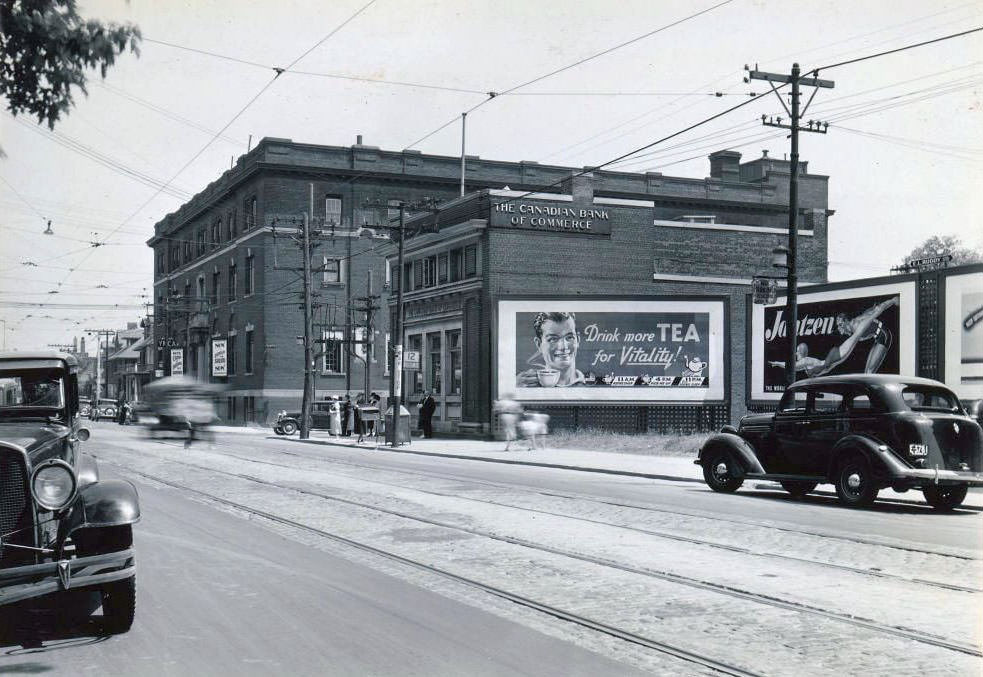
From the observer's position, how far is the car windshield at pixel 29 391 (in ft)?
27.9

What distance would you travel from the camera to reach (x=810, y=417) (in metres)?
16.8

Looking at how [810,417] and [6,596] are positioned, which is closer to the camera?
[6,596]

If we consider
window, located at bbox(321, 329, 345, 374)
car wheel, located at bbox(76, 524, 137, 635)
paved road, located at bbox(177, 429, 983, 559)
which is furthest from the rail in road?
window, located at bbox(321, 329, 345, 374)

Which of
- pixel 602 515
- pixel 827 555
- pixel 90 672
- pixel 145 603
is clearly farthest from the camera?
pixel 602 515

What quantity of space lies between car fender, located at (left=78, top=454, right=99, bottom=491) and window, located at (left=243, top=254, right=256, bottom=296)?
→ 185 ft

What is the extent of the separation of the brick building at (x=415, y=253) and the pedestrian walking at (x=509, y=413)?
203cm

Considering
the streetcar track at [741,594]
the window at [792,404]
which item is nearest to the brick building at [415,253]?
the window at [792,404]

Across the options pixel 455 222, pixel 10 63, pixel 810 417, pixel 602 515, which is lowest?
pixel 602 515

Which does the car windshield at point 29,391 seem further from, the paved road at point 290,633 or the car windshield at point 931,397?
the car windshield at point 931,397

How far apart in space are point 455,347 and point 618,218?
8.87 metres

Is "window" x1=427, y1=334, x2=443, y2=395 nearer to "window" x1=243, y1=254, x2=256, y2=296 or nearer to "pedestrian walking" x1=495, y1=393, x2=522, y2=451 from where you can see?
"pedestrian walking" x1=495, y1=393, x2=522, y2=451

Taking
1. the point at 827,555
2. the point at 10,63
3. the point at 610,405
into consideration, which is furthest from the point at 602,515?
the point at 610,405

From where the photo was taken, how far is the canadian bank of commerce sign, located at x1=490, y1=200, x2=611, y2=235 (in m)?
41.3

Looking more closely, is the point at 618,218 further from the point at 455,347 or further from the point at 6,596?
the point at 6,596
